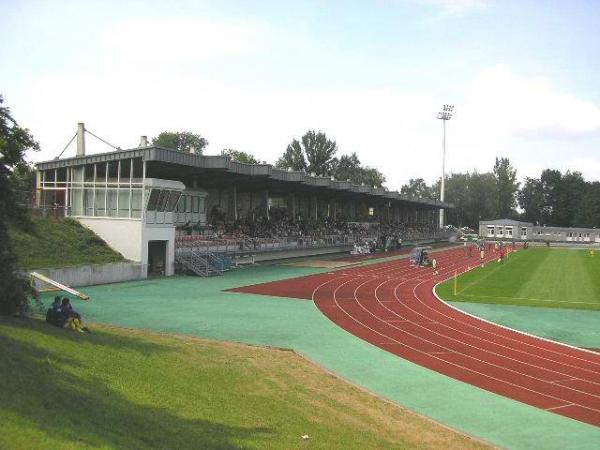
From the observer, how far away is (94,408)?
890 cm

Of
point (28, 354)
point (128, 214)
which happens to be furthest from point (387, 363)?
point (128, 214)

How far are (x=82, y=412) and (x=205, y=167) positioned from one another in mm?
32731

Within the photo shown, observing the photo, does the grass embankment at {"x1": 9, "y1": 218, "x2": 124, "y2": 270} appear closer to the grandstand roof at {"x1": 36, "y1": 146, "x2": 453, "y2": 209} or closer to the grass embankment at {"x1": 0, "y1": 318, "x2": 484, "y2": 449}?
the grandstand roof at {"x1": 36, "y1": 146, "x2": 453, "y2": 209}

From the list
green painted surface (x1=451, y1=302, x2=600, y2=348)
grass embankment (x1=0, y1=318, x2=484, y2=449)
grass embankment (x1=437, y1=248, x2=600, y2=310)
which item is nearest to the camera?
grass embankment (x1=0, y1=318, x2=484, y2=449)

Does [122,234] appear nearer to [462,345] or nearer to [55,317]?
[55,317]

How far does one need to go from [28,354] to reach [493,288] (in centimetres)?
2938

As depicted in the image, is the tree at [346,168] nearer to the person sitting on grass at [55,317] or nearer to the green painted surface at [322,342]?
the green painted surface at [322,342]

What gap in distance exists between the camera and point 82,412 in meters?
8.48

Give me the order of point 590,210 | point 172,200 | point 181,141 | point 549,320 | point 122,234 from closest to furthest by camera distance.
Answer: point 549,320 → point 122,234 → point 172,200 → point 181,141 → point 590,210

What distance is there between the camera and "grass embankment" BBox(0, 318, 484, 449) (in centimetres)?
795

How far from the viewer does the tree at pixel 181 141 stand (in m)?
102

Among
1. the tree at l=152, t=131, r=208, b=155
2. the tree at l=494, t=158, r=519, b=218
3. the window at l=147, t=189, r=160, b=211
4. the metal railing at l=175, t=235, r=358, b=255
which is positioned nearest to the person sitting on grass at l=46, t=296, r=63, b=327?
the window at l=147, t=189, r=160, b=211

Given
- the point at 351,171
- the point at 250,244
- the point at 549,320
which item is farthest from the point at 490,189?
the point at 549,320

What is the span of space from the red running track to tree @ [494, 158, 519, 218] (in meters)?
124
